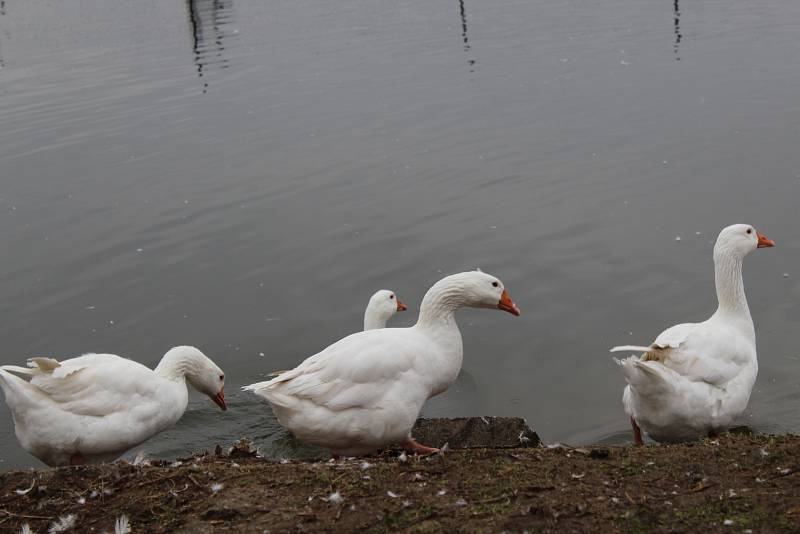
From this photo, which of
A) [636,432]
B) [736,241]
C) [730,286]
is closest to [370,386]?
[636,432]

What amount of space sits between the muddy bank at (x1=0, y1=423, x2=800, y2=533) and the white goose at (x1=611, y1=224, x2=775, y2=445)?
1103 millimetres

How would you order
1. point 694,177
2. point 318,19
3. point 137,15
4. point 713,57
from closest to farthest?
point 694,177 < point 713,57 < point 318,19 < point 137,15

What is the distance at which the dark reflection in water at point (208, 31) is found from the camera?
23.8m

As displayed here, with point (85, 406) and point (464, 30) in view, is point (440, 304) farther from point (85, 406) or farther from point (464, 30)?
point (464, 30)

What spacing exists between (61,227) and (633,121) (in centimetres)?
947

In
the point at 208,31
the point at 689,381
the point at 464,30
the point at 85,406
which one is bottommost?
the point at 689,381

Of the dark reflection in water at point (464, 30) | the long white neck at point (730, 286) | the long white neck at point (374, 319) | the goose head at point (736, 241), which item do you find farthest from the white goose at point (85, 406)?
the dark reflection in water at point (464, 30)

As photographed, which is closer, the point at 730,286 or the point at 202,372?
the point at 730,286

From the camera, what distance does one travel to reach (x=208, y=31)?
29.0m

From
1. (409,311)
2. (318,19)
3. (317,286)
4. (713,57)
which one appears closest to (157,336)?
(317,286)

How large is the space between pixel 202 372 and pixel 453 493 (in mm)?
3935

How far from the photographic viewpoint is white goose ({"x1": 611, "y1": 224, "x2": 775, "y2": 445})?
6.77m

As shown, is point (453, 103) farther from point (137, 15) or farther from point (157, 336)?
point (137, 15)

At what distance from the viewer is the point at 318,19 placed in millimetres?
28516
